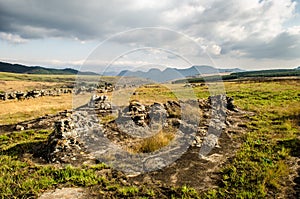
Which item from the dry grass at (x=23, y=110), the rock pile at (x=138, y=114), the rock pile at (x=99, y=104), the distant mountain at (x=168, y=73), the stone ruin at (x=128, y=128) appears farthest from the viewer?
the dry grass at (x=23, y=110)

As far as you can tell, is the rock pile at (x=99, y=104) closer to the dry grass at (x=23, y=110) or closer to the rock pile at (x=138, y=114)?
the rock pile at (x=138, y=114)

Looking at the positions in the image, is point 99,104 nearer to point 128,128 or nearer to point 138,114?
point 138,114

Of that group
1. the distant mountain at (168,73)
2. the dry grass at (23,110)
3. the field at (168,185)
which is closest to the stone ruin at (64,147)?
the field at (168,185)

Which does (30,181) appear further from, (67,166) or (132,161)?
(132,161)

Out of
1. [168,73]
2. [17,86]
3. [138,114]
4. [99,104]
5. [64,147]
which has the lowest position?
[17,86]

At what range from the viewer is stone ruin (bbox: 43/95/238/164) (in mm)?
12310

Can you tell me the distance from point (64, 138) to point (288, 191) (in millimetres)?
10490

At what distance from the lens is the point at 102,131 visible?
15852 millimetres

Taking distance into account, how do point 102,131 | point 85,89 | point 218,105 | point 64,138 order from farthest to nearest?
point 85,89 < point 218,105 < point 102,131 < point 64,138

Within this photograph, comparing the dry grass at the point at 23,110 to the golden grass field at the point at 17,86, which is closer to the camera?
the dry grass at the point at 23,110

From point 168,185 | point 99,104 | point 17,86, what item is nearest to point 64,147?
point 168,185

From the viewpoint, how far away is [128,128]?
53.4ft

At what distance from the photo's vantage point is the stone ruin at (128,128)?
1231cm

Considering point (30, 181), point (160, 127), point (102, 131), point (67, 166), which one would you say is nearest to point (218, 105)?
point (160, 127)
